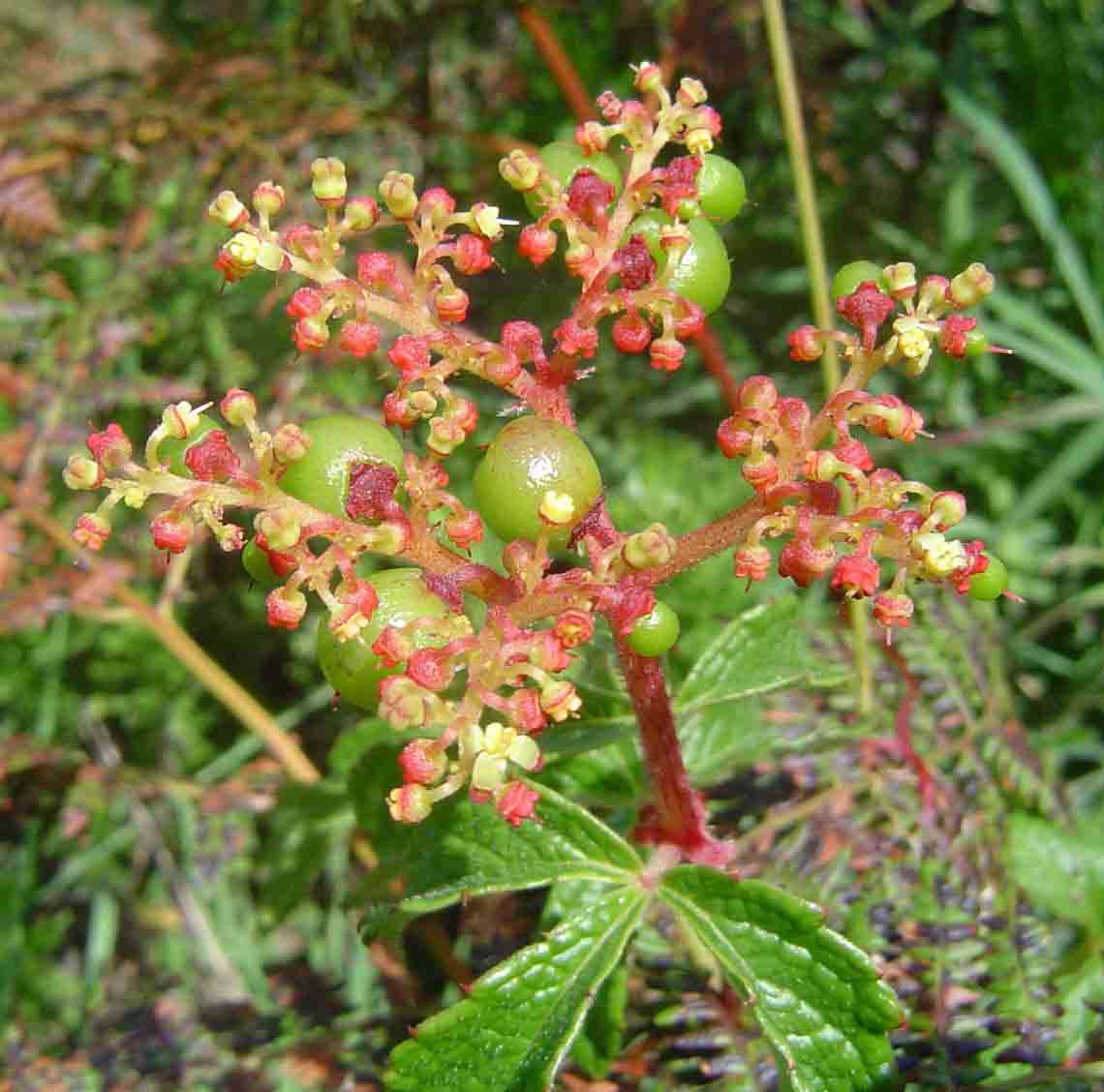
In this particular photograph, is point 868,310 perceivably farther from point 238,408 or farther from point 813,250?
point 813,250

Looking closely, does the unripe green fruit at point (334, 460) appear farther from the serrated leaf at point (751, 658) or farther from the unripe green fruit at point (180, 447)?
the serrated leaf at point (751, 658)

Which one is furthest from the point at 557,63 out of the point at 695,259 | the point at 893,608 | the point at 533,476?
the point at 893,608

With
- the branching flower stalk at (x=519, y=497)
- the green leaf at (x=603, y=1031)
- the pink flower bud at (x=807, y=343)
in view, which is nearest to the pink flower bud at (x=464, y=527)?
the branching flower stalk at (x=519, y=497)

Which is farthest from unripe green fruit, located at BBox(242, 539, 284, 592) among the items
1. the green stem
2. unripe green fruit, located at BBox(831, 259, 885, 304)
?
the green stem

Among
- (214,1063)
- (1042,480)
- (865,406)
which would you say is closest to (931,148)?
(1042,480)

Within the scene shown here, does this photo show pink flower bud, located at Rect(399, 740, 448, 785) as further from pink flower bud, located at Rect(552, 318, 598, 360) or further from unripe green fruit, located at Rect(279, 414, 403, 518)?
pink flower bud, located at Rect(552, 318, 598, 360)

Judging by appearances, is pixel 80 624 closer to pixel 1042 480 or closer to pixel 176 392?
pixel 176 392
